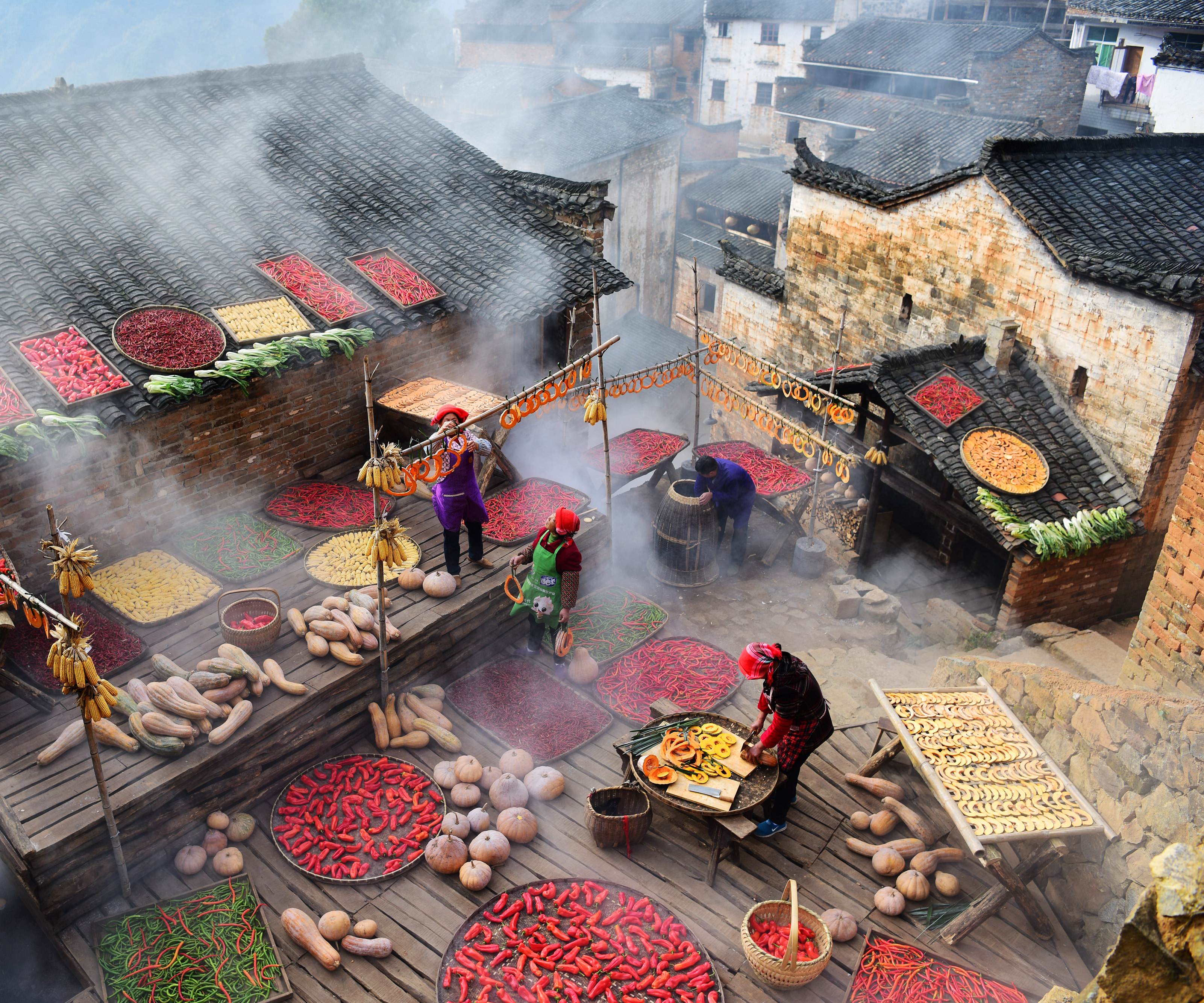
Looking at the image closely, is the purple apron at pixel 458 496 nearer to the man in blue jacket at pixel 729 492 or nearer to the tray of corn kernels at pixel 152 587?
the tray of corn kernels at pixel 152 587

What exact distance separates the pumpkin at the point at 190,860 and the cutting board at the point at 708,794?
384cm

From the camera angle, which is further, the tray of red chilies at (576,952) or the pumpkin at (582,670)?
the pumpkin at (582,670)

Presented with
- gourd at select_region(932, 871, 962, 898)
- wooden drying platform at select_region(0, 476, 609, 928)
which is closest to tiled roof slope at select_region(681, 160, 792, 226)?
wooden drying platform at select_region(0, 476, 609, 928)

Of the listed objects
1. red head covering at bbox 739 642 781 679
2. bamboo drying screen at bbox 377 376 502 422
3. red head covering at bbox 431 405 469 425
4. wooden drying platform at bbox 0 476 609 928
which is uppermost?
red head covering at bbox 431 405 469 425

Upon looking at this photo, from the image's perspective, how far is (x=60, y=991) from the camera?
7398 millimetres

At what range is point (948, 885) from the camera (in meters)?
7.43

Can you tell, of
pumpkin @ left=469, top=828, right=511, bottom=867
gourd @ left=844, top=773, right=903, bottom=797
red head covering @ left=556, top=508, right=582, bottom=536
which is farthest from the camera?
red head covering @ left=556, top=508, right=582, bottom=536

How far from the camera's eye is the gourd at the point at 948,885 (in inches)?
293

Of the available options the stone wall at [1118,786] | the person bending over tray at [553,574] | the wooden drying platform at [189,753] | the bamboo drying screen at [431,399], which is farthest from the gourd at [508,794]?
the bamboo drying screen at [431,399]

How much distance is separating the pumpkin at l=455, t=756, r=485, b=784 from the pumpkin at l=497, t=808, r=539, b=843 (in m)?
0.49

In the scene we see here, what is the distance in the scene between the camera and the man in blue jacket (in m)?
12.0

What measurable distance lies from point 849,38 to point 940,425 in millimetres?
30776

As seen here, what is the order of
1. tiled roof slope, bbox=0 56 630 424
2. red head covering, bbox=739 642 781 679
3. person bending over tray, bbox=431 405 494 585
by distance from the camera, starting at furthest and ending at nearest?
tiled roof slope, bbox=0 56 630 424 < person bending over tray, bbox=431 405 494 585 < red head covering, bbox=739 642 781 679

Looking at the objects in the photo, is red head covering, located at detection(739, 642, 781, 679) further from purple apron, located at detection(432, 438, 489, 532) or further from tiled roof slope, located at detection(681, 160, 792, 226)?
tiled roof slope, located at detection(681, 160, 792, 226)
